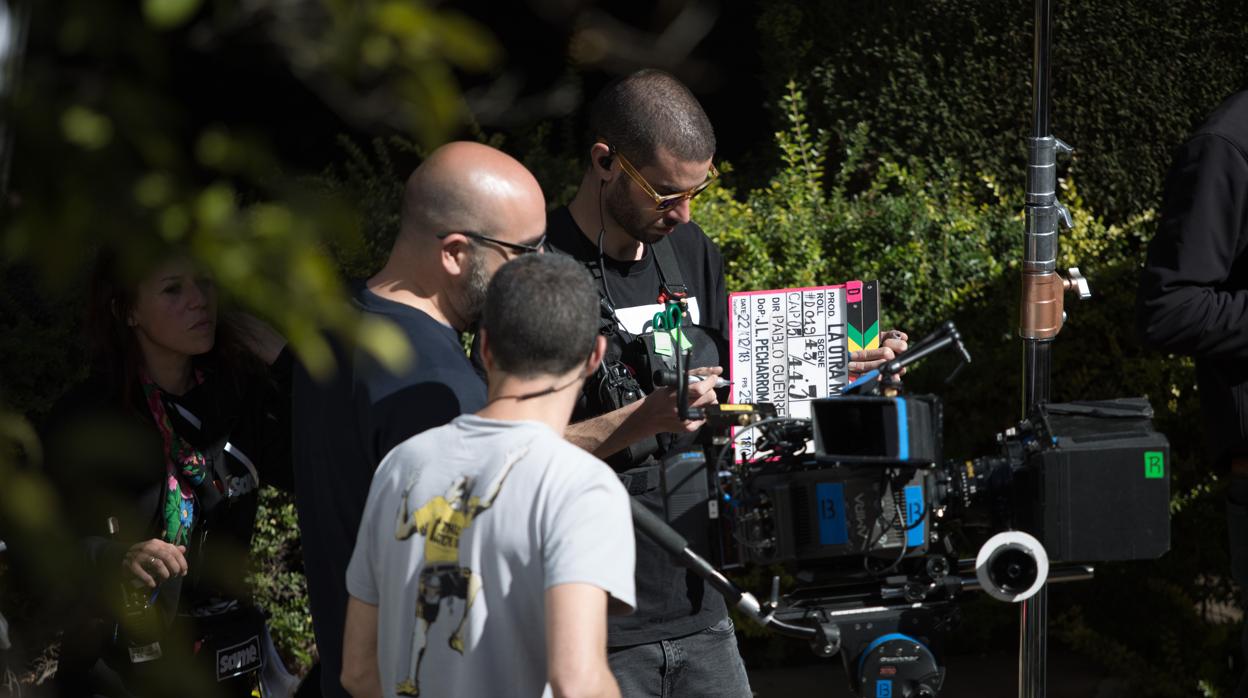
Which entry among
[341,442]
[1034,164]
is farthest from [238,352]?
[1034,164]

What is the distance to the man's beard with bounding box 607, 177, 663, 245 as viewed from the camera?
120 inches

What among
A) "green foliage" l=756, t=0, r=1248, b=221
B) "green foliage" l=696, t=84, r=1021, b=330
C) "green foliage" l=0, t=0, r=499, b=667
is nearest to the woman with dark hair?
"green foliage" l=0, t=0, r=499, b=667

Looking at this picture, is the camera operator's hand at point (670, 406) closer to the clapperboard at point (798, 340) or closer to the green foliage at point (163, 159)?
the clapperboard at point (798, 340)

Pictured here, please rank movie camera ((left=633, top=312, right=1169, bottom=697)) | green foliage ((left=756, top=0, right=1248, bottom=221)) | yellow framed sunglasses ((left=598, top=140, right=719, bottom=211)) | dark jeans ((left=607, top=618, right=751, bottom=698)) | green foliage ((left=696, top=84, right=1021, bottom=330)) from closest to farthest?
movie camera ((left=633, top=312, right=1169, bottom=697)), dark jeans ((left=607, top=618, right=751, bottom=698)), yellow framed sunglasses ((left=598, top=140, right=719, bottom=211)), green foliage ((left=696, top=84, right=1021, bottom=330)), green foliage ((left=756, top=0, right=1248, bottom=221))

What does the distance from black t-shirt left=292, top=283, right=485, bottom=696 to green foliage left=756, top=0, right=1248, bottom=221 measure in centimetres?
389

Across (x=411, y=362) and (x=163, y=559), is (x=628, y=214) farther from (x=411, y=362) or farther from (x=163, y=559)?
(x=163, y=559)

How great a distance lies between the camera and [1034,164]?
10.5ft

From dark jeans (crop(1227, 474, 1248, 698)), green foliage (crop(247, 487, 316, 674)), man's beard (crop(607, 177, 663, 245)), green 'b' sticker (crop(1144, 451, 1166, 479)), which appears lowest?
green foliage (crop(247, 487, 316, 674))

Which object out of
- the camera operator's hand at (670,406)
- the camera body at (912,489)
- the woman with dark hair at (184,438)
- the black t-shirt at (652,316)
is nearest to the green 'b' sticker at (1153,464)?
the camera body at (912,489)

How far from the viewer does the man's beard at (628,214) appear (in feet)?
10.0

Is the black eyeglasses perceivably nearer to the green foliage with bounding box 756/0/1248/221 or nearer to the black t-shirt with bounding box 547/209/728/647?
the black t-shirt with bounding box 547/209/728/647

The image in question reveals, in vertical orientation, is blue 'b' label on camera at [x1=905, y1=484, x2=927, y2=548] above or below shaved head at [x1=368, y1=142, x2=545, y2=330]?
below

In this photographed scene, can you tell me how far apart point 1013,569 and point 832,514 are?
14.7 inches

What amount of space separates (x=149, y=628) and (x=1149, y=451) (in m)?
1.91
